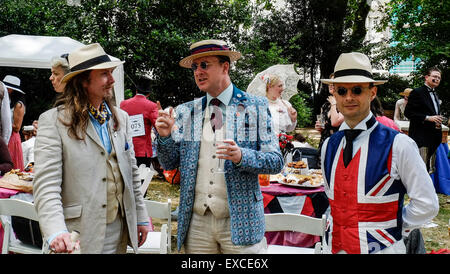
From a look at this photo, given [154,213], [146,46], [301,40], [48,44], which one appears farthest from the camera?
[301,40]

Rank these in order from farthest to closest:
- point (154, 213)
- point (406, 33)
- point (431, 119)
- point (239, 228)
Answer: point (406, 33) → point (431, 119) → point (154, 213) → point (239, 228)

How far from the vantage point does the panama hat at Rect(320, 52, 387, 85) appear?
2158 millimetres

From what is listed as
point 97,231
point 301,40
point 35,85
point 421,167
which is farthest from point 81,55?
point 301,40

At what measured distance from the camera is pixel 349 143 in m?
2.13

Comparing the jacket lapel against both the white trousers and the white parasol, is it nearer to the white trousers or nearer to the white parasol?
the white trousers

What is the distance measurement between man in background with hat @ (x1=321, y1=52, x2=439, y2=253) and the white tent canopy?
7098 mm

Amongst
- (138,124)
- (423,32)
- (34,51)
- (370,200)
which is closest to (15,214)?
(370,200)

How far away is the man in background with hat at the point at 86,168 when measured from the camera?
1.94m

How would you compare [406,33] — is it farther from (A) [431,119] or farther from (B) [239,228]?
(B) [239,228]

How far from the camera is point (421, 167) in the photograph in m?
1.95

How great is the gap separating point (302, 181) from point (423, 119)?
4061mm

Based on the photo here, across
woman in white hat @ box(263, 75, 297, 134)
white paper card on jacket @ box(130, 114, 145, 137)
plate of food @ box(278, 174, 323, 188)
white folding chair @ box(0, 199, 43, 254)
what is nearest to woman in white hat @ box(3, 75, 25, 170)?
white paper card on jacket @ box(130, 114, 145, 137)

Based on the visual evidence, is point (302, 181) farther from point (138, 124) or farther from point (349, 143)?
point (138, 124)

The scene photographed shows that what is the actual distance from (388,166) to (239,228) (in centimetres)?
84
